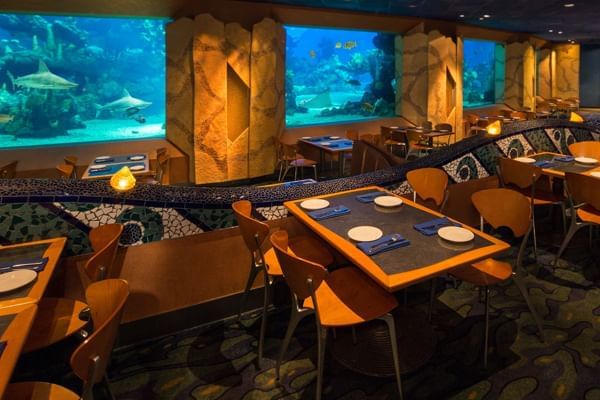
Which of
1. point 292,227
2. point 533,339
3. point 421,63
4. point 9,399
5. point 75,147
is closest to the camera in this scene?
point 9,399

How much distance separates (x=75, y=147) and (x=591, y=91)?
19.4 m

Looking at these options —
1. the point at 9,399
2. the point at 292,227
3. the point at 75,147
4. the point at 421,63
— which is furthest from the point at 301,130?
the point at 9,399

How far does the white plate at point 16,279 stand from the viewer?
1543 millimetres

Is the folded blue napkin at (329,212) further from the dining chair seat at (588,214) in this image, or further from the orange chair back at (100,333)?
the dining chair seat at (588,214)

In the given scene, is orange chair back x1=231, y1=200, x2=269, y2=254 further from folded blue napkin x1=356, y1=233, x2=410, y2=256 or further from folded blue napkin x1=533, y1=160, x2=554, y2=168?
folded blue napkin x1=533, y1=160, x2=554, y2=168

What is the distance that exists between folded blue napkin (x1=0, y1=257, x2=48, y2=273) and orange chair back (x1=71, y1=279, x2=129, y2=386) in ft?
1.58

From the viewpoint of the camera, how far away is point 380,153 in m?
4.14

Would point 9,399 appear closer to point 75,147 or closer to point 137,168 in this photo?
point 137,168

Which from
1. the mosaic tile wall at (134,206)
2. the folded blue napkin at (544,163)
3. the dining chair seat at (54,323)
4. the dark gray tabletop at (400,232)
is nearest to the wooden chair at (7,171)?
the mosaic tile wall at (134,206)

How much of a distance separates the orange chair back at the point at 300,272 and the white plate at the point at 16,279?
1037 mm

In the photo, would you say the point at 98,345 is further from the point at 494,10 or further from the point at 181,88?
the point at 494,10

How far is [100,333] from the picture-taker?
116 cm

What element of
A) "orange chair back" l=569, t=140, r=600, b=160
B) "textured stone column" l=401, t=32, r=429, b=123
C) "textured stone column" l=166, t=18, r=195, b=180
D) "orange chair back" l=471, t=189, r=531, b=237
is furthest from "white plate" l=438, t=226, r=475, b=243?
"textured stone column" l=401, t=32, r=429, b=123

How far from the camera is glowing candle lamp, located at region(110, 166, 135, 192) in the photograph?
7.01 ft
